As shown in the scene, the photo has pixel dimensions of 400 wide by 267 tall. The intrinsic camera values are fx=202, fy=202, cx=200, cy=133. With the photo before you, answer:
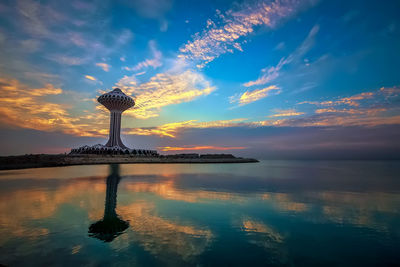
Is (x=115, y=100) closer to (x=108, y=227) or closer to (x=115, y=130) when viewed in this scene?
(x=115, y=130)

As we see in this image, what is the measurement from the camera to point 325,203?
1520 cm

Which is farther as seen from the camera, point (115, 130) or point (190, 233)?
point (115, 130)

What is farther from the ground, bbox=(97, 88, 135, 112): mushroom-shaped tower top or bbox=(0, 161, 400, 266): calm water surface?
bbox=(97, 88, 135, 112): mushroom-shaped tower top

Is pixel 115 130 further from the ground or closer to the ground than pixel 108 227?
further from the ground

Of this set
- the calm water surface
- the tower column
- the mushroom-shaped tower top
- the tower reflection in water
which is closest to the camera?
the calm water surface

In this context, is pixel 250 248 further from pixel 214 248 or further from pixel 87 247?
pixel 87 247

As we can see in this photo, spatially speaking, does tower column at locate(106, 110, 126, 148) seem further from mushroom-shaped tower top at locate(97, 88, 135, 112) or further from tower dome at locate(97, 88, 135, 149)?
mushroom-shaped tower top at locate(97, 88, 135, 112)

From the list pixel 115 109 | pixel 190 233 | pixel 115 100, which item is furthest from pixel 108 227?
pixel 115 109

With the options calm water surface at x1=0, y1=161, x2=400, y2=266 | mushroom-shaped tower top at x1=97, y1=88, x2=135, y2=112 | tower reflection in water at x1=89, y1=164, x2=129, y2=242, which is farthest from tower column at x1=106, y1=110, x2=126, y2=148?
tower reflection in water at x1=89, y1=164, x2=129, y2=242

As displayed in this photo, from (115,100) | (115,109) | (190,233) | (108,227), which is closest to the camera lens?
(190,233)

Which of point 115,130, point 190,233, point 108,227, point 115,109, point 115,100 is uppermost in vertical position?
point 115,100

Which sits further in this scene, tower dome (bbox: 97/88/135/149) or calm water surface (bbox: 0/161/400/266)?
tower dome (bbox: 97/88/135/149)

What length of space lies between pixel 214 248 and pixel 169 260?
5.66ft

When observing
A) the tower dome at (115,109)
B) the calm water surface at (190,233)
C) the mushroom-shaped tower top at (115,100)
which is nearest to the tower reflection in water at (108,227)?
the calm water surface at (190,233)
